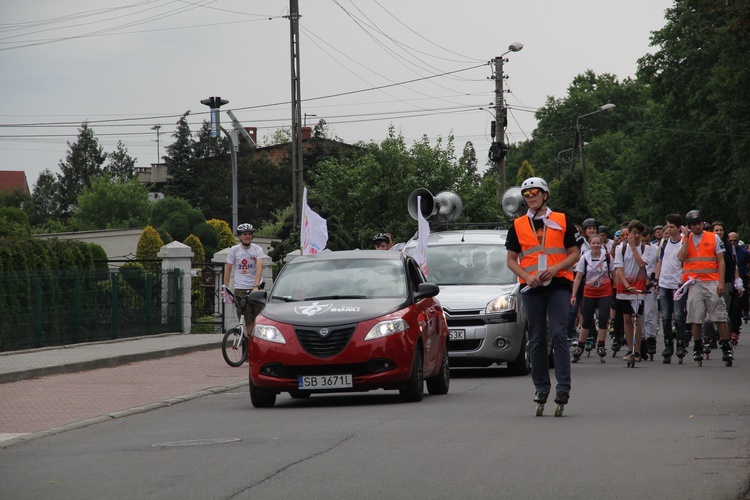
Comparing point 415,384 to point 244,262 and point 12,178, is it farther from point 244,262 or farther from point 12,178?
point 12,178

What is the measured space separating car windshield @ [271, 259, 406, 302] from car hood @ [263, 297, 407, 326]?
0.74 ft

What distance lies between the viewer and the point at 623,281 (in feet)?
60.1

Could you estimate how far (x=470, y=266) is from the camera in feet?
57.6

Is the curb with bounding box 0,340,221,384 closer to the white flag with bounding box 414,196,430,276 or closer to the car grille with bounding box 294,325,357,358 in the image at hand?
the white flag with bounding box 414,196,430,276

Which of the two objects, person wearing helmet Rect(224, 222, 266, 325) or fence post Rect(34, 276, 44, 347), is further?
fence post Rect(34, 276, 44, 347)

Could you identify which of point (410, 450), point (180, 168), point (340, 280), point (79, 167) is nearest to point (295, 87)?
point (340, 280)

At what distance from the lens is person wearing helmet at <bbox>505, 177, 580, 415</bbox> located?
1098cm

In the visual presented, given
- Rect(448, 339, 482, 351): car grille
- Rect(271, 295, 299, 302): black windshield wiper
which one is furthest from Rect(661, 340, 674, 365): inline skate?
Rect(271, 295, 299, 302): black windshield wiper

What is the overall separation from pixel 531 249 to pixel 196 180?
105 meters

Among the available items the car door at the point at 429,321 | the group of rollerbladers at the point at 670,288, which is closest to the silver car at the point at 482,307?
the group of rollerbladers at the point at 670,288

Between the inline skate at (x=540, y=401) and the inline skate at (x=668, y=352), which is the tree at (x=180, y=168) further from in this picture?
the inline skate at (x=540, y=401)

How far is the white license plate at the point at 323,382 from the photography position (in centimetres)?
1221

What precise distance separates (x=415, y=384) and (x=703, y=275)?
6.46m

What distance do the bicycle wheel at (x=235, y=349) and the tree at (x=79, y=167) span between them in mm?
120213
